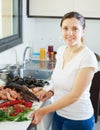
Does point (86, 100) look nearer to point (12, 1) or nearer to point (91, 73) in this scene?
point (91, 73)

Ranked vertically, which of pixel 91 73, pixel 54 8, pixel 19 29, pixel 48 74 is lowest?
pixel 48 74

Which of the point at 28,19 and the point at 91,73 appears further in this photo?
the point at 28,19

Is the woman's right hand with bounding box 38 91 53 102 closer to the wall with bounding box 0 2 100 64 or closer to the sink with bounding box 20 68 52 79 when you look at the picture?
the sink with bounding box 20 68 52 79

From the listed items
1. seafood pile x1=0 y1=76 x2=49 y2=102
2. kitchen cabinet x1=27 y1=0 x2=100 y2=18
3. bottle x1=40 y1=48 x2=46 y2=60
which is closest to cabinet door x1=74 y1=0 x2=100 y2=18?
kitchen cabinet x1=27 y1=0 x2=100 y2=18

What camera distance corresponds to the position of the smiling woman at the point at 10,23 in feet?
8.07

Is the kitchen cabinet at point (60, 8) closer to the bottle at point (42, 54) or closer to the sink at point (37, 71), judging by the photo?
the bottle at point (42, 54)

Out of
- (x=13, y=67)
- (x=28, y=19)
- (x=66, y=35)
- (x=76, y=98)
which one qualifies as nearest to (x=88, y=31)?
(x=28, y=19)

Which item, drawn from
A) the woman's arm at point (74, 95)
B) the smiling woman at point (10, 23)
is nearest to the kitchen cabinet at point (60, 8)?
the smiling woman at point (10, 23)

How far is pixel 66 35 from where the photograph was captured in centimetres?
162

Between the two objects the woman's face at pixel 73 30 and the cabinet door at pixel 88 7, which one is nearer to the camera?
the woman's face at pixel 73 30

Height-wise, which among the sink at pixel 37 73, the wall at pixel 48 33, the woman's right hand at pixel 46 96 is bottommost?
the sink at pixel 37 73

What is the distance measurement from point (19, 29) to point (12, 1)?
315 mm

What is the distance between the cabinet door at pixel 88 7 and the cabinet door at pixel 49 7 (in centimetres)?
8

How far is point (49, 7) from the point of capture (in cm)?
306
